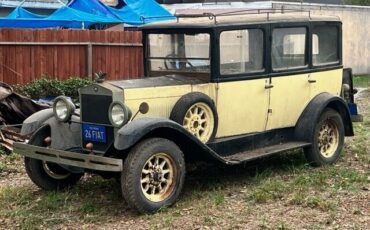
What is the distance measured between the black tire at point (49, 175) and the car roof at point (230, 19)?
6.57ft

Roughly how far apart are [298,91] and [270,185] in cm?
144

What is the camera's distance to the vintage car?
20.3 feet

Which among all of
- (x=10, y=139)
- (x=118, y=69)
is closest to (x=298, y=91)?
(x=10, y=139)

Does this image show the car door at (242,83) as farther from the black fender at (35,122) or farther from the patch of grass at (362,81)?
the patch of grass at (362,81)

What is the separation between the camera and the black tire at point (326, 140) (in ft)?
26.0

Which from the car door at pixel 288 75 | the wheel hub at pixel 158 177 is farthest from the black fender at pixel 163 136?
the car door at pixel 288 75

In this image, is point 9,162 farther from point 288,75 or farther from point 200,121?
point 288,75

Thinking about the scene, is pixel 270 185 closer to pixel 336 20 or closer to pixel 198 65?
pixel 198 65

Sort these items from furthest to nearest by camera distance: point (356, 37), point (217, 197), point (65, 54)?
point (356, 37), point (65, 54), point (217, 197)

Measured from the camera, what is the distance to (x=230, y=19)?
23.7ft

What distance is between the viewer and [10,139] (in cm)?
926

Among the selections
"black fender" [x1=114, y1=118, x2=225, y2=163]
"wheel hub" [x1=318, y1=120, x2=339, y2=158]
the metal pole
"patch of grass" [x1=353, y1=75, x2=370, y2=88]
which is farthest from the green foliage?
"patch of grass" [x1=353, y1=75, x2=370, y2=88]

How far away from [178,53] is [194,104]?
1.00 meters

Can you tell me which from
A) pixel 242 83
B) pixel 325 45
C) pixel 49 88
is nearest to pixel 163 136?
pixel 242 83
